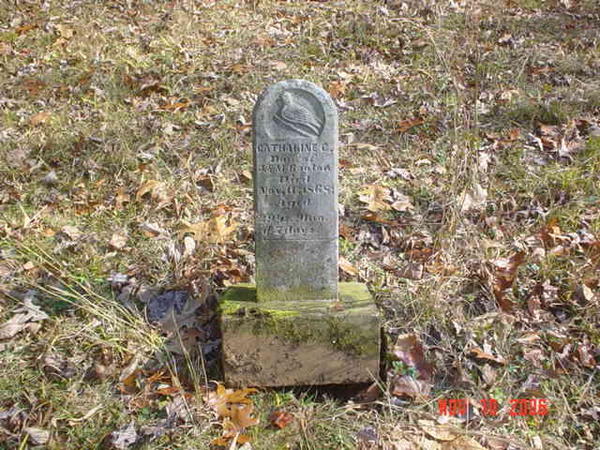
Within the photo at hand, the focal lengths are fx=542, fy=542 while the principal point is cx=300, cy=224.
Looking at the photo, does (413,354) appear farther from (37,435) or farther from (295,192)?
(37,435)

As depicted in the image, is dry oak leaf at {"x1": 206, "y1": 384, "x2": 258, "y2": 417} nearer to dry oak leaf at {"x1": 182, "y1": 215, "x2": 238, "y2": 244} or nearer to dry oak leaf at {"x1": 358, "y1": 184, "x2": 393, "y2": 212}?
dry oak leaf at {"x1": 182, "y1": 215, "x2": 238, "y2": 244}

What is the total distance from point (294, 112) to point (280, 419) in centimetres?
162

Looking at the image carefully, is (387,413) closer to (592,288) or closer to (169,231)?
Result: (592,288)

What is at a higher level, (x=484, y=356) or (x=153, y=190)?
(x=153, y=190)

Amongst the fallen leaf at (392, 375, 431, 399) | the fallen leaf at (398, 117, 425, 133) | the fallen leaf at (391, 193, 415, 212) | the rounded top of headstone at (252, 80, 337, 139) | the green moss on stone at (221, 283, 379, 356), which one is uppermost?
the rounded top of headstone at (252, 80, 337, 139)

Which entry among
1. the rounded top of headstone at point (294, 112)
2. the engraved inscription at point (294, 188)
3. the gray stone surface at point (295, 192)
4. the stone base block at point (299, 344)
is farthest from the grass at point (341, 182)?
the rounded top of headstone at point (294, 112)

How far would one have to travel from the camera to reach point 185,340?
3.37 meters

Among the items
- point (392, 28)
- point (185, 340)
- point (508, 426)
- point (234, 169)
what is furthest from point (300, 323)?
point (392, 28)

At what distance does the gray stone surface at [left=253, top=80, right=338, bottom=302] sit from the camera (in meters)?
2.81

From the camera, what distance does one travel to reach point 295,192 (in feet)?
9.78

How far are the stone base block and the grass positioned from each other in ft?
0.56

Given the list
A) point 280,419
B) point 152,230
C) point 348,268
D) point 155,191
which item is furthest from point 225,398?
point 155,191

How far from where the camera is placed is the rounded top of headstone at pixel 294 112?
2.80 metres

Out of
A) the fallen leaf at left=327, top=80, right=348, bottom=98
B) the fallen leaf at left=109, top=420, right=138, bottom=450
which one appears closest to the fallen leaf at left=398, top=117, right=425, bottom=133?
the fallen leaf at left=327, top=80, right=348, bottom=98
